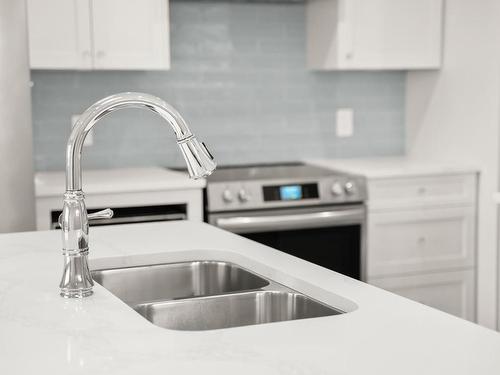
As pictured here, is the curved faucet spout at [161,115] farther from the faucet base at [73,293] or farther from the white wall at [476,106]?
the white wall at [476,106]

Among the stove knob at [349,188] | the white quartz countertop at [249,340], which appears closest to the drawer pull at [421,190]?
the stove knob at [349,188]

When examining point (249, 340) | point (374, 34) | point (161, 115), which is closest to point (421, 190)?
point (374, 34)

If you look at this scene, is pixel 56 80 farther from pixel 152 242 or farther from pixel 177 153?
pixel 152 242

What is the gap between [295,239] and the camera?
3744mm

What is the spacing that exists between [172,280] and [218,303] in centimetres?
37

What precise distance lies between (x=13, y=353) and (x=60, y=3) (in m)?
2.54

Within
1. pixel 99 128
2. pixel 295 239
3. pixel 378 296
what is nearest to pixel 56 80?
pixel 99 128

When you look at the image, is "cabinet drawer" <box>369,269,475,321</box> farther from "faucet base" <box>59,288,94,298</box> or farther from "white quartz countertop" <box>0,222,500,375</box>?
"faucet base" <box>59,288,94,298</box>

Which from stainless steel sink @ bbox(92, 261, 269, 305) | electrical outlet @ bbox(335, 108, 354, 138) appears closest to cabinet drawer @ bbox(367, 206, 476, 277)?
electrical outlet @ bbox(335, 108, 354, 138)

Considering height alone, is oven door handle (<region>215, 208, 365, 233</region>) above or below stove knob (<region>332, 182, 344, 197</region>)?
below

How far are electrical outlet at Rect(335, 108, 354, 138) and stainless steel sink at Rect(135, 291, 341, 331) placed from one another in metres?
2.78

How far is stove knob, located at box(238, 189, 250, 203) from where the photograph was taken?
11.9ft

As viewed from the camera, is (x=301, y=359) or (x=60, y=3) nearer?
(x=301, y=359)

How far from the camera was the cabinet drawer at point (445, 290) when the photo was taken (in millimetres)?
4012
